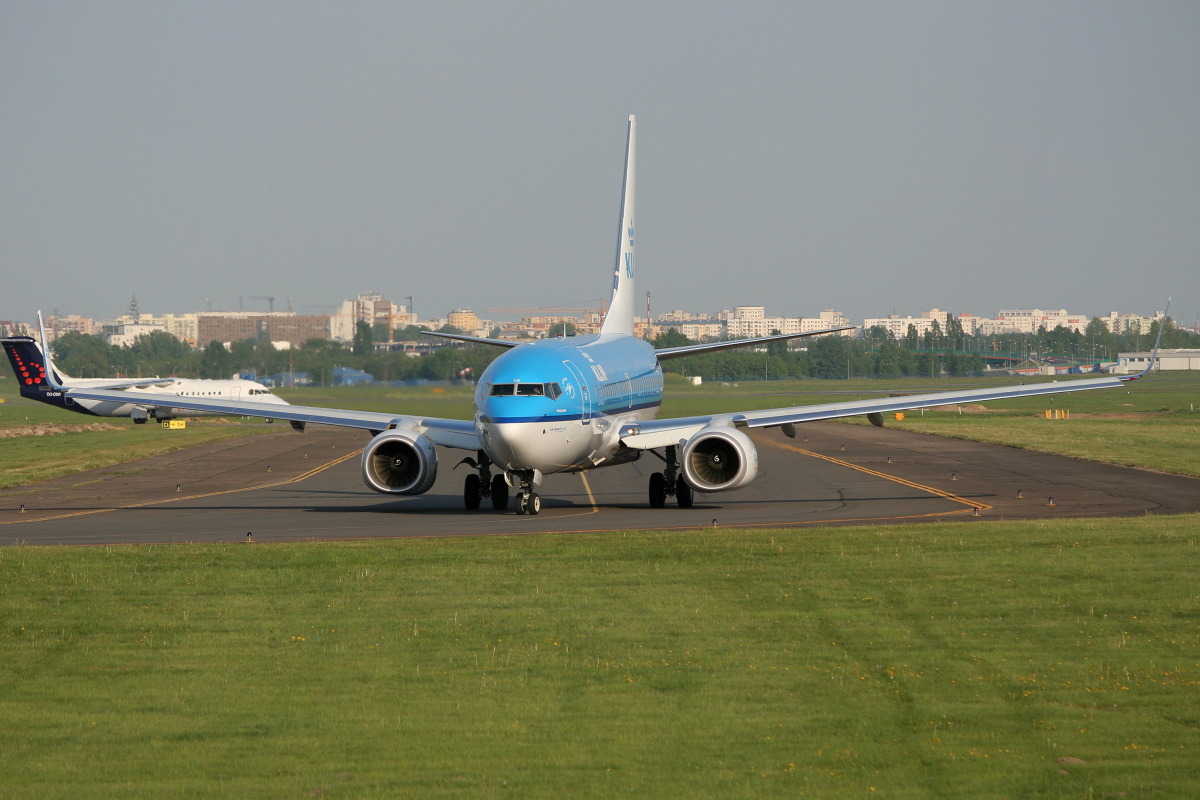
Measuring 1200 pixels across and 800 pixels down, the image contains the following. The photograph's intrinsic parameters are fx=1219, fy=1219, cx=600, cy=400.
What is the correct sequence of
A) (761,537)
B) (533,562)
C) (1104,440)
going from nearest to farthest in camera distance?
(533,562) → (761,537) → (1104,440)

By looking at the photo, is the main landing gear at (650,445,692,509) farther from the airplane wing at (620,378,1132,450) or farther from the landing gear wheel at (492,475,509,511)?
the landing gear wheel at (492,475,509,511)

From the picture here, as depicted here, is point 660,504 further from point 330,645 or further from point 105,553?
point 330,645

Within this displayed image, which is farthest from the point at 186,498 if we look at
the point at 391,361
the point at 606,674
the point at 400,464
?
the point at 391,361

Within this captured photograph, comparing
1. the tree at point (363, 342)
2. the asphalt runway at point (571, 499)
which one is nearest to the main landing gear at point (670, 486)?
the asphalt runway at point (571, 499)

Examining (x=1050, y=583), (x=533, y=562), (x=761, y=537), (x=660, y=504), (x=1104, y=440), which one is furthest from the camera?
(x=1104, y=440)

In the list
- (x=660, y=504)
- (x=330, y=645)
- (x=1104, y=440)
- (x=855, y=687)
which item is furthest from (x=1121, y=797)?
(x=1104, y=440)

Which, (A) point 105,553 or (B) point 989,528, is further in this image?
(B) point 989,528

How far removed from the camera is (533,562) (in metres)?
22.0

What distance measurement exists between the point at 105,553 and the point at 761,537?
12.9m

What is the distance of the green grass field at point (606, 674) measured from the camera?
414 inches

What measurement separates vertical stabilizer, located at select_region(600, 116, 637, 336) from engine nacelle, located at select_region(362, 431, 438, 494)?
13722mm

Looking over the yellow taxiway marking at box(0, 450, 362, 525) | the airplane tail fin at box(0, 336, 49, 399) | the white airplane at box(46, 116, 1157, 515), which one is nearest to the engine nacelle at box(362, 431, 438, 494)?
the white airplane at box(46, 116, 1157, 515)

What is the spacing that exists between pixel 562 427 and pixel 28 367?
62085mm

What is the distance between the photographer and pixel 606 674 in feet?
45.4
